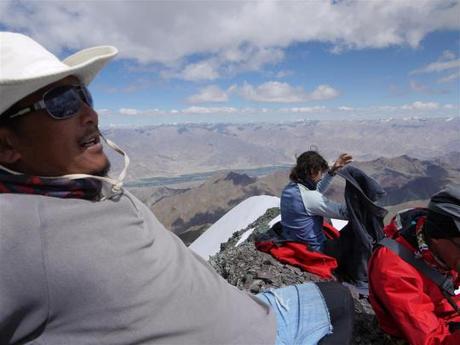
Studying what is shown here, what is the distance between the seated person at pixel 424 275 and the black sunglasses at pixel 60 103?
9.75 ft

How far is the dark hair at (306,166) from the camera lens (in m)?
6.66

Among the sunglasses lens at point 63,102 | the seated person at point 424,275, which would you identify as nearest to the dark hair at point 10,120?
the sunglasses lens at point 63,102

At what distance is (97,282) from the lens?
67.2 inches

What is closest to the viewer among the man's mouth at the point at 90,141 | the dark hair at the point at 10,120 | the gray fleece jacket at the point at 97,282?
the gray fleece jacket at the point at 97,282

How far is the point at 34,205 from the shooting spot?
1699 millimetres

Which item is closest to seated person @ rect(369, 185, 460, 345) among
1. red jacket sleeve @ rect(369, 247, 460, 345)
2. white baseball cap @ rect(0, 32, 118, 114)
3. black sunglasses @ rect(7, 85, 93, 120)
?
red jacket sleeve @ rect(369, 247, 460, 345)

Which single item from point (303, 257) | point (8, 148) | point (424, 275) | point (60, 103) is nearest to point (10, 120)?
point (8, 148)

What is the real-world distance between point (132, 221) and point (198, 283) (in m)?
0.57

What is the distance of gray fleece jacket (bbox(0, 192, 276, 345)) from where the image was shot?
1.57 meters

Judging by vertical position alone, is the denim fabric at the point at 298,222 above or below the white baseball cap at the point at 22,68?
below

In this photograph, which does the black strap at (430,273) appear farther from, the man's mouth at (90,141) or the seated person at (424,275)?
the man's mouth at (90,141)

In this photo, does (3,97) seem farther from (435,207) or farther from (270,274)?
(270,274)

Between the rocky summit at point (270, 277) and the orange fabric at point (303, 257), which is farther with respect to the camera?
the orange fabric at point (303, 257)

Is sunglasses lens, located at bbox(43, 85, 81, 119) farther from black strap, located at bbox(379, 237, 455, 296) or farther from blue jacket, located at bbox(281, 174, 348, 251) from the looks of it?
blue jacket, located at bbox(281, 174, 348, 251)
